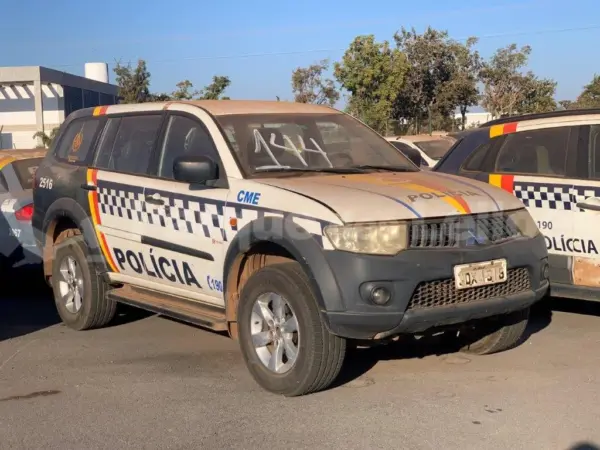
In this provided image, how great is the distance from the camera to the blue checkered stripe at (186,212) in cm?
475

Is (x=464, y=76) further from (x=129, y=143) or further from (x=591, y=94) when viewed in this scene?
(x=129, y=143)

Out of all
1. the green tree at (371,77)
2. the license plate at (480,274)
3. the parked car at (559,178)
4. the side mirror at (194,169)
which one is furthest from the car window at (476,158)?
the green tree at (371,77)

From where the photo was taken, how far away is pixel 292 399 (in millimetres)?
4738

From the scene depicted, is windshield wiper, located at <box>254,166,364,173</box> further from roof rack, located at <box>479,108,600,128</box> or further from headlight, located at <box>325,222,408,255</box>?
roof rack, located at <box>479,108,600,128</box>

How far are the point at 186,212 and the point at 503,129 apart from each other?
2957 millimetres

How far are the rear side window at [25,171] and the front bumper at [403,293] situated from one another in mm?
5042

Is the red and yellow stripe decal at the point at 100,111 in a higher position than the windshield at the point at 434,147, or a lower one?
higher

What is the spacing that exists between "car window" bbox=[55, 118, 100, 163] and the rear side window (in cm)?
143

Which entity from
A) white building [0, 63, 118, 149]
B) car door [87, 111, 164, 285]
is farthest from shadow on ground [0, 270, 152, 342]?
white building [0, 63, 118, 149]

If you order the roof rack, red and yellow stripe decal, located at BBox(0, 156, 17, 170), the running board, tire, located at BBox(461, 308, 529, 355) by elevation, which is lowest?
tire, located at BBox(461, 308, 529, 355)

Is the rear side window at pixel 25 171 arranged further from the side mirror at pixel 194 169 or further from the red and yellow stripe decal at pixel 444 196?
the red and yellow stripe decal at pixel 444 196

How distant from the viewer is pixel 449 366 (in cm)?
538

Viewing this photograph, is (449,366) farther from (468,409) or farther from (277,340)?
(277,340)

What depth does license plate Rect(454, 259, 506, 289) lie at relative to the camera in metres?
4.50
